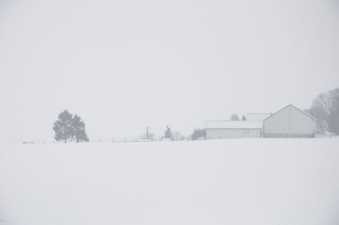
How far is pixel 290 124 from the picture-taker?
1688 cm

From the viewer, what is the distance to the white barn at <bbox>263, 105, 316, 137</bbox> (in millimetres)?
16100

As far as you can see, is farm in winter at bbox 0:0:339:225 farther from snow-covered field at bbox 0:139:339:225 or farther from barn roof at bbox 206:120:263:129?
barn roof at bbox 206:120:263:129

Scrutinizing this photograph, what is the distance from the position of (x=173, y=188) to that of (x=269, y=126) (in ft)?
38.8

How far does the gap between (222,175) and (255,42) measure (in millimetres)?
3972

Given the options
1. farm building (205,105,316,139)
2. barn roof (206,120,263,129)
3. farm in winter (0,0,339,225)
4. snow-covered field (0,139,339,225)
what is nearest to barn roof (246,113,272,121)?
farm building (205,105,316,139)

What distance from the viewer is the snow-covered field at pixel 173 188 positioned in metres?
5.50

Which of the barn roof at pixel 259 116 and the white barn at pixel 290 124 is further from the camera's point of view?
the barn roof at pixel 259 116

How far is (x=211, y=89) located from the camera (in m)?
10.2

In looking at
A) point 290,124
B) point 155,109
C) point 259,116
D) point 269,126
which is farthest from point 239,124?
point 155,109

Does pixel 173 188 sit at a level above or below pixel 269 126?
below

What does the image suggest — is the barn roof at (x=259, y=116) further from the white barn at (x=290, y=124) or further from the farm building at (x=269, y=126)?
the white barn at (x=290, y=124)

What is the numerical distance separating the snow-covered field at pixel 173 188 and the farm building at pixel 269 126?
22.8ft

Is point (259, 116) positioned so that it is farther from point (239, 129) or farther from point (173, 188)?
point (173, 188)

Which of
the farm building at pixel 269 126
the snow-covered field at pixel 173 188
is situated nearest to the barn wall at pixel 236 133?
the farm building at pixel 269 126
